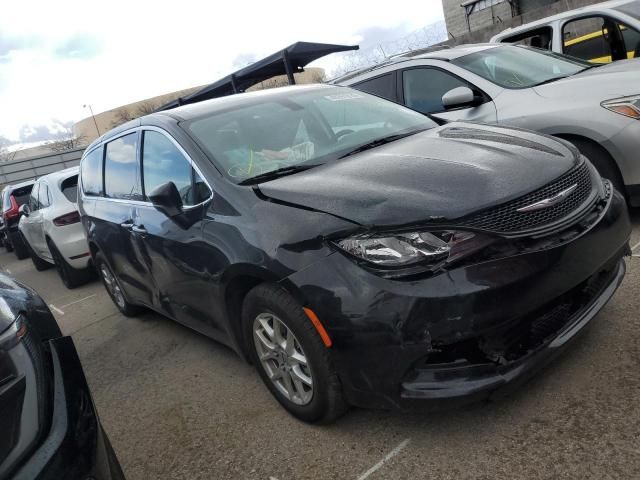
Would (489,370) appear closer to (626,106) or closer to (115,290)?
(626,106)

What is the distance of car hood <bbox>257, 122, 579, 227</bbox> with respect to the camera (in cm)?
221

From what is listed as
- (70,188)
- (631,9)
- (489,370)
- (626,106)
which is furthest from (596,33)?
(70,188)

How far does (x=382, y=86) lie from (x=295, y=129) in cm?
266

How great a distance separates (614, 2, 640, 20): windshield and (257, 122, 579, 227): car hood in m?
4.13

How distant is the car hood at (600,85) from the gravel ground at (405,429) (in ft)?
4.20

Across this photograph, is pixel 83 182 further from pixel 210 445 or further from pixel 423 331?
pixel 423 331

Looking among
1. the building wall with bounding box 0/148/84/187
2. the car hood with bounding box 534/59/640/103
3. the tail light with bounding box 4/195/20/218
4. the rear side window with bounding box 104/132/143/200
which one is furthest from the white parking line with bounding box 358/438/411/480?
the building wall with bounding box 0/148/84/187

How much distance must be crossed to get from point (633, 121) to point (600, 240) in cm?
199

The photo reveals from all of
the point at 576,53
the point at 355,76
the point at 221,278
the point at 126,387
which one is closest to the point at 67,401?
the point at 221,278

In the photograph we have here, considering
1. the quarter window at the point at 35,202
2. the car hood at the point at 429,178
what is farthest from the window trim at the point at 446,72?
the quarter window at the point at 35,202

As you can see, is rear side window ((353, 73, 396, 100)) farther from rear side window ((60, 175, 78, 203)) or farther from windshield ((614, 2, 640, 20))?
rear side window ((60, 175, 78, 203))

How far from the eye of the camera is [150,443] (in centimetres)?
298

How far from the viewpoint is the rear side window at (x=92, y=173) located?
4.74 meters

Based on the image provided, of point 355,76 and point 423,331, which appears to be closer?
point 423,331
